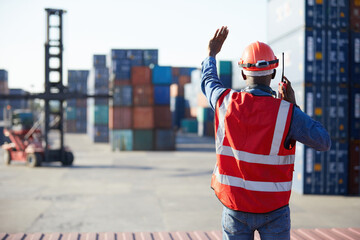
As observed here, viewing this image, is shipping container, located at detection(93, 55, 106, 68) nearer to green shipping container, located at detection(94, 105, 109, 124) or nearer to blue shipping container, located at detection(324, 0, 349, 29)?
green shipping container, located at detection(94, 105, 109, 124)

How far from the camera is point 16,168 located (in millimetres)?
15680

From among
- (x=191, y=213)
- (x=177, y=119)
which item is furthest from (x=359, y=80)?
(x=177, y=119)

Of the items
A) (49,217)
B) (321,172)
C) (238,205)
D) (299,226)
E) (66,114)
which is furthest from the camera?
(66,114)

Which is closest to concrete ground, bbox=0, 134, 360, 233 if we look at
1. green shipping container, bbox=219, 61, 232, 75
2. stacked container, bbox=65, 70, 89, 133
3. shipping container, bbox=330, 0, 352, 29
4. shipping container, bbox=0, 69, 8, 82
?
shipping container, bbox=330, 0, 352, 29

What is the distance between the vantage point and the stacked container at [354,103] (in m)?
10.2

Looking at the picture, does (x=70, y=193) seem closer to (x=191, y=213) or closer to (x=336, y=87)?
(x=191, y=213)

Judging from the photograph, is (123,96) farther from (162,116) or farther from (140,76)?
(162,116)

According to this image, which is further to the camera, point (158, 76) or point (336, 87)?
point (158, 76)

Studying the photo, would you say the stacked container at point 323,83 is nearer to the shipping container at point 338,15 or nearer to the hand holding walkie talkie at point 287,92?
the shipping container at point 338,15

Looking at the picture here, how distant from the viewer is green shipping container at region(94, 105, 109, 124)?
99.3ft

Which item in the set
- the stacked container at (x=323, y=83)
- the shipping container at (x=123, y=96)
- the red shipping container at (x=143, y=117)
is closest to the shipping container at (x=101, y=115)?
the shipping container at (x=123, y=96)

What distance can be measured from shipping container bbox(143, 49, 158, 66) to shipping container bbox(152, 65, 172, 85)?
435cm

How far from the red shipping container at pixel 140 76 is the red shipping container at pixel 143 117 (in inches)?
65.3

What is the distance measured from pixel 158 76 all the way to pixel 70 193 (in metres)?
14.2
